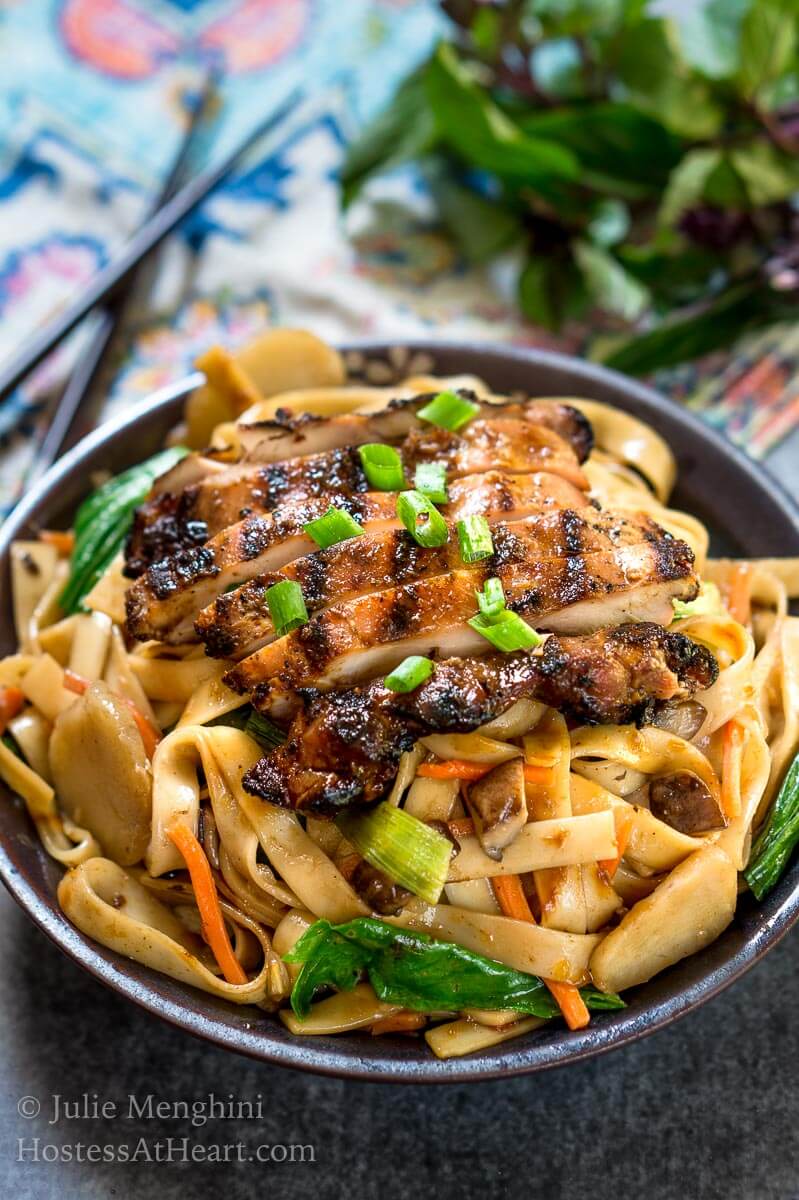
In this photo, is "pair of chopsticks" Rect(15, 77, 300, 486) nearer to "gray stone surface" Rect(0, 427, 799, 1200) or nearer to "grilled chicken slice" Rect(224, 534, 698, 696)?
"grilled chicken slice" Rect(224, 534, 698, 696)

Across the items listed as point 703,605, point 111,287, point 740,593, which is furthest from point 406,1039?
point 111,287

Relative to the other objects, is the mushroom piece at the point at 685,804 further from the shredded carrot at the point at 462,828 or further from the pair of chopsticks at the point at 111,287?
the pair of chopsticks at the point at 111,287

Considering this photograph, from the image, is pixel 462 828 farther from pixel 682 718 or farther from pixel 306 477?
pixel 306 477

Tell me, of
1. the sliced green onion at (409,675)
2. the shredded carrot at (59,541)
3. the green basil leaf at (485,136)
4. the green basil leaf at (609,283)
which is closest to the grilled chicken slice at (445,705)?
the sliced green onion at (409,675)

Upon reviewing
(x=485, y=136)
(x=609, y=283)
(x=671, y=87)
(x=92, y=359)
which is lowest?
(x=92, y=359)

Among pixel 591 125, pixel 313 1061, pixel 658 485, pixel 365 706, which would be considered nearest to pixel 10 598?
pixel 365 706

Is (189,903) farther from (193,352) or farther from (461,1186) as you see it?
(193,352)

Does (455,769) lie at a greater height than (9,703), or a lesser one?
greater
